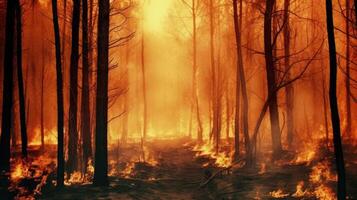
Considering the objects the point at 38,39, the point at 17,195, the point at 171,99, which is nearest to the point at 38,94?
the point at 38,39

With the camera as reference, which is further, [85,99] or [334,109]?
[85,99]

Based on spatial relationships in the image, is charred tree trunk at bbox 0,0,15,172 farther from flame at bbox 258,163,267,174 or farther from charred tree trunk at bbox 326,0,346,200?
charred tree trunk at bbox 326,0,346,200

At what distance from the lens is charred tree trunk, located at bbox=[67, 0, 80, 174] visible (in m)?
15.5

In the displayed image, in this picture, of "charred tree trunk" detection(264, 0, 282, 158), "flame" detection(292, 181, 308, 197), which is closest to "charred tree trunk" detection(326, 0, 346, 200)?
"flame" detection(292, 181, 308, 197)

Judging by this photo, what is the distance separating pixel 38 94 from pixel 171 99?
23.2m

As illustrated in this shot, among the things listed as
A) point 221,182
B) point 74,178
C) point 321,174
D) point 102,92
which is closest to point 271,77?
point 321,174

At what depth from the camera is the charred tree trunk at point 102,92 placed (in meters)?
14.1

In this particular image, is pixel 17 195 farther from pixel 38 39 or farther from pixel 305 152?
pixel 38 39

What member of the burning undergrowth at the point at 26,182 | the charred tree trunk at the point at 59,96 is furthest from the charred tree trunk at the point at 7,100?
the charred tree trunk at the point at 59,96

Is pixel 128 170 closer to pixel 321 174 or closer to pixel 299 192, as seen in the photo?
pixel 321 174

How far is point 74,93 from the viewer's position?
15547 millimetres

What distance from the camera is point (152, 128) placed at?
2272 inches

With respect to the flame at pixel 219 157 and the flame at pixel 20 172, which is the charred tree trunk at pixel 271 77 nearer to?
the flame at pixel 219 157

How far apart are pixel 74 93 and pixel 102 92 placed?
195cm
